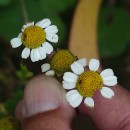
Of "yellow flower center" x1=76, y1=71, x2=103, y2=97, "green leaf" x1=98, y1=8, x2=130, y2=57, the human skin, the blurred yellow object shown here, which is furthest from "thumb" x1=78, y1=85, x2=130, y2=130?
"green leaf" x1=98, y1=8, x2=130, y2=57

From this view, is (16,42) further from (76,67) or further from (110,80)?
(110,80)

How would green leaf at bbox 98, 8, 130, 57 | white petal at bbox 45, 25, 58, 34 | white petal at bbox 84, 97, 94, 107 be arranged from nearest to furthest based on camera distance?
white petal at bbox 84, 97, 94, 107 < white petal at bbox 45, 25, 58, 34 < green leaf at bbox 98, 8, 130, 57

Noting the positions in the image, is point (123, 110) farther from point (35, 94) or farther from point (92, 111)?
point (35, 94)

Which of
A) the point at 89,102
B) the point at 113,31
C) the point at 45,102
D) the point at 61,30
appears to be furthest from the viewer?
the point at 113,31

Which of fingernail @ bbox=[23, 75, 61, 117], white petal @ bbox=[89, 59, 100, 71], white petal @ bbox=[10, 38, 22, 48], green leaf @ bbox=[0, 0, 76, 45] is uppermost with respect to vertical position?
white petal @ bbox=[10, 38, 22, 48]

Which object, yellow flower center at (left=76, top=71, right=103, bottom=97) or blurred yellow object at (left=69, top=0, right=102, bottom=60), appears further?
blurred yellow object at (left=69, top=0, right=102, bottom=60)

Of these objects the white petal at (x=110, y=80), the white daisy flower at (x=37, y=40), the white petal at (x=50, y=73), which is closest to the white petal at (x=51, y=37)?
the white daisy flower at (x=37, y=40)

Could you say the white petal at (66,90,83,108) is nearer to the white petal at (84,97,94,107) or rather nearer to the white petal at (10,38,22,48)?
the white petal at (84,97,94,107)

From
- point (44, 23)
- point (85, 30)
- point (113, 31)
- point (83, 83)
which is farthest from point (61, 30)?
point (83, 83)
